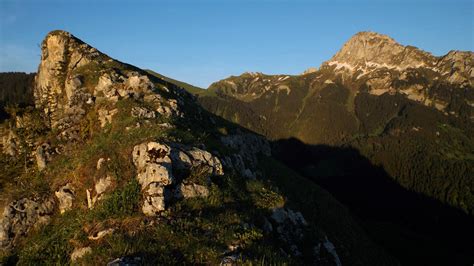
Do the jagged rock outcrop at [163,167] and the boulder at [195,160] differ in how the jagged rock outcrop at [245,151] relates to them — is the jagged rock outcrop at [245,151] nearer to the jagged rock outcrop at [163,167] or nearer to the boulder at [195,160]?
the boulder at [195,160]

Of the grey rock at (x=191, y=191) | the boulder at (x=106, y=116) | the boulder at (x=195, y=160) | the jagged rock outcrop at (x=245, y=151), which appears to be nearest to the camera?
the grey rock at (x=191, y=191)

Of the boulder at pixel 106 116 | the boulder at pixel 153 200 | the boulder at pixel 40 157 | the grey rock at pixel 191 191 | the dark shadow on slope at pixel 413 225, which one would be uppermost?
the boulder at pixel 106 116

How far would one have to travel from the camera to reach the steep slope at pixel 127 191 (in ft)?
82.5

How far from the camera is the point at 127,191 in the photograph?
3038 centimetres

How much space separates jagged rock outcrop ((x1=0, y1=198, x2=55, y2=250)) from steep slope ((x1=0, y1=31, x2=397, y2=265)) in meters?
0.09

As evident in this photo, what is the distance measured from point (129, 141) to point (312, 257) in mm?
23963

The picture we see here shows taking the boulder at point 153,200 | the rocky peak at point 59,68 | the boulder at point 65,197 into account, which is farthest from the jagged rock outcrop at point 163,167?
the rocky peak at point 59,68

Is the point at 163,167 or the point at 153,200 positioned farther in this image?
the point at 163,167

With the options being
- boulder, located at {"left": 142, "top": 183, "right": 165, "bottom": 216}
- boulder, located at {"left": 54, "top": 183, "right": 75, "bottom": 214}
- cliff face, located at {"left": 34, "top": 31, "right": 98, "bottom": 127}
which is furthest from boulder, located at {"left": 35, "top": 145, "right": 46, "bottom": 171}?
boulder, located at {"left": 142, "top": 183, "right": 165, "bottom": 216}

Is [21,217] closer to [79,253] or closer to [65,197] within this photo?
[65,197]

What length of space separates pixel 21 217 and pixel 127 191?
12.6 metres

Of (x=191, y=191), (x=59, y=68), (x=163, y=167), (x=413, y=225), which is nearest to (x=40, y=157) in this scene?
(x=163, y=167)

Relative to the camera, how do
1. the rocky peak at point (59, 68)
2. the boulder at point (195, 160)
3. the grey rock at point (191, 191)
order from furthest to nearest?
1. the rocky peak at point (59, 68)
2. the boulder at point (195, 160)
3. the grey rock at point (191, 191)

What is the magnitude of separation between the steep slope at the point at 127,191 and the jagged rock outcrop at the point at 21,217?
9 cm
